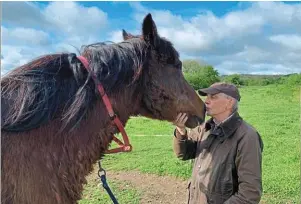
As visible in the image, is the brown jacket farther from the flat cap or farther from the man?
the flat cap

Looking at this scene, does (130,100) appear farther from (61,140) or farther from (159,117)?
(61,140)

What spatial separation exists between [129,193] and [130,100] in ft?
15.2

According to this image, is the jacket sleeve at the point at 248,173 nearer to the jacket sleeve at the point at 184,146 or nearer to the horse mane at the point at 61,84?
the jacket sleeve at the point at 184,146

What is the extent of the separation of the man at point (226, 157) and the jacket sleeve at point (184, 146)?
77mm

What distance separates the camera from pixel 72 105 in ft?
7.18

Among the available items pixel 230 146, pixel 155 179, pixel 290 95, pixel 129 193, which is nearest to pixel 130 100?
pixel 230 146

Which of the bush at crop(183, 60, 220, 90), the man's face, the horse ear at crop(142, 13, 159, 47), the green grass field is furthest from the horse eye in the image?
the bush at crop(183, 60, 220, 90)

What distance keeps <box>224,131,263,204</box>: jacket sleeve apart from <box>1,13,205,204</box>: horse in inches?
31.5

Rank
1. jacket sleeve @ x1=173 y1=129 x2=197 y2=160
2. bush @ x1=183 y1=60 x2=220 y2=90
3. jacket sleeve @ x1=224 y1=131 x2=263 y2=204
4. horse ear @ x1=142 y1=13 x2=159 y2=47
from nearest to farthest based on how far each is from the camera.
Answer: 1. horse ear @ x1=142 y1=13 x2=159 y2=47
2. jacket sleeve @ x1=224 y1=131 x2=263 y2=204
3. jacket sleeve @ x1=173 y1=129 x2=197 y2=160
4. bush @ x1=183 y1=60 x2=220 y2=90

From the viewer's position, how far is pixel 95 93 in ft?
7.39

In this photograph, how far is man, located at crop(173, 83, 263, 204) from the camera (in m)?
3.03

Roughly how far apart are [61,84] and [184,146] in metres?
1.68

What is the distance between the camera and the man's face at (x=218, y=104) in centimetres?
327

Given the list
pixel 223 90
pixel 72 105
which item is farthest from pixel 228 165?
pixel 72 105
